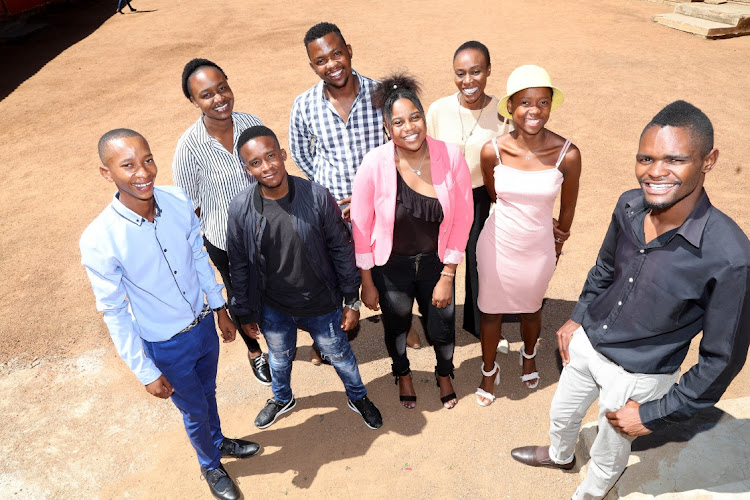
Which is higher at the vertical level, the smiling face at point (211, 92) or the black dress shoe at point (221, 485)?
the smiling face at point (211, 92)

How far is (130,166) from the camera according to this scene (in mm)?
2723

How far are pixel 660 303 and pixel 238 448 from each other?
309cm

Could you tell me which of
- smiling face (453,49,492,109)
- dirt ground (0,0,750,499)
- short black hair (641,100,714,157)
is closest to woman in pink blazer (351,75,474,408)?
smiling face (453,49,492,109)

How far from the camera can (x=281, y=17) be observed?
53.1ft

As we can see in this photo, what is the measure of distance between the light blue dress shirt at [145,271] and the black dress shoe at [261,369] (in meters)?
1.53

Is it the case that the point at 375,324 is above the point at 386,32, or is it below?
below

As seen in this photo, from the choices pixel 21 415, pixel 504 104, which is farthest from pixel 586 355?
pixel 21 415

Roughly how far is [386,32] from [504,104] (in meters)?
11.7

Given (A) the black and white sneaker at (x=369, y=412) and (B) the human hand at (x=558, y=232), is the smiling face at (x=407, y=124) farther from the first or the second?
(A) the black and white sneaker at (x=369, y=412)

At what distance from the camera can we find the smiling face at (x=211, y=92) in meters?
3.65

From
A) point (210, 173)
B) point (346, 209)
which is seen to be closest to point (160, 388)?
point (210, 173)

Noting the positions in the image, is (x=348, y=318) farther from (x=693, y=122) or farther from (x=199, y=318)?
(x=693, y=122)

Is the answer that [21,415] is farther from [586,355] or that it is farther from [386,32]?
[386,32]

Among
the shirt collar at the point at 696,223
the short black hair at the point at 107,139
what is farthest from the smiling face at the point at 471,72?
the short black hair at the point at 107,139
